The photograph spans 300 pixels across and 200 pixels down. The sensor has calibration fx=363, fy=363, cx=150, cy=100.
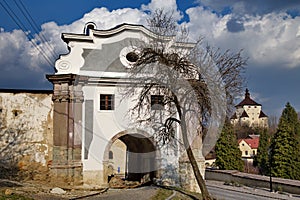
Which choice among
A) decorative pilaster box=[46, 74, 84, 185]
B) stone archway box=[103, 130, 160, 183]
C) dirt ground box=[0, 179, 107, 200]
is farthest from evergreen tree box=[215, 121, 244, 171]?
dirt ground box=[0, 179, 107, 200]

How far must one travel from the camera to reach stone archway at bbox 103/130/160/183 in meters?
16.9

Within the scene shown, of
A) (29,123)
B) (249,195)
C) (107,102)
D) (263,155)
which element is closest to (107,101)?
(107,102)

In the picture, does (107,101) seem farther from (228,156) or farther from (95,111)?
(228,156)

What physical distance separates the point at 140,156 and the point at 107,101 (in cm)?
574

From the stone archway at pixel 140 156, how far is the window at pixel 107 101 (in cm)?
136

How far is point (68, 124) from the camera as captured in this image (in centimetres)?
1628

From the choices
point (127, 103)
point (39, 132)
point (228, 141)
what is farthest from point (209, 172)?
point (39, 132)

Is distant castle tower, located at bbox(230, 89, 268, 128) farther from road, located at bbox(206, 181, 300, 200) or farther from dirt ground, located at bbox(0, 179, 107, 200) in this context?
dirt ground, located at bbox(0, 179, 107, 200)

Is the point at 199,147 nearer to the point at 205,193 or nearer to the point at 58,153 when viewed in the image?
the point at 205,193

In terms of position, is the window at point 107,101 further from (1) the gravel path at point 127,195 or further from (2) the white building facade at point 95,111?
(1) the gravel path at point 127,195

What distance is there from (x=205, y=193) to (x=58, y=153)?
6.82 meters

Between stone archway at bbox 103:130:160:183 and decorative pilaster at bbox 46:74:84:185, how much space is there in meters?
1.41

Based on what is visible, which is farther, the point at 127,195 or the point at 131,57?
the point at 131,57

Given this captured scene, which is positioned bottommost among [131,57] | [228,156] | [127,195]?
[127,195]
